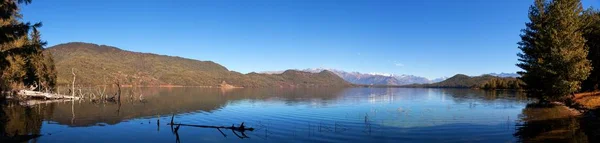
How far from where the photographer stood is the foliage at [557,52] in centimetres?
5478

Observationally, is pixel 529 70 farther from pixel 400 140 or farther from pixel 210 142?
pixel 210 142

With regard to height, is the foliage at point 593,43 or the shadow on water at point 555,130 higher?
the foliage at point 593,43

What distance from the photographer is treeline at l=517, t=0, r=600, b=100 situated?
54.9 meters

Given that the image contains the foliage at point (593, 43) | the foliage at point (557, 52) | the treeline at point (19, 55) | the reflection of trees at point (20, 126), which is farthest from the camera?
the foliage at point (593, 43)

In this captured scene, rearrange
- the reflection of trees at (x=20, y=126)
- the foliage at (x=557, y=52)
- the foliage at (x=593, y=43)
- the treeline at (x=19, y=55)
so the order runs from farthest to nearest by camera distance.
Answer: the foliage at (x=593, y=43), the foliage at (x=557, y=52), the reflection of trees at (x=20, y=126), the treeline at (x=19, y=55)

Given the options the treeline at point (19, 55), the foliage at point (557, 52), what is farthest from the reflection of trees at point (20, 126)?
the foliage at point (557, 52)

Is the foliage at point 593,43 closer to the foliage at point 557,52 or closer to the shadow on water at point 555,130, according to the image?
the foliage at point 557,52

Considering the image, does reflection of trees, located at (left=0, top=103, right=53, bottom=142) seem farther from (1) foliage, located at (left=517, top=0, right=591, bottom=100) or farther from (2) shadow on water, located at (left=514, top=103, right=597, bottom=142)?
(1) foliage, located at (left=517, top=0, right=591, bottom=100)

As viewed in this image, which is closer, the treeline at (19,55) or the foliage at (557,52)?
the treeline at (19,55)

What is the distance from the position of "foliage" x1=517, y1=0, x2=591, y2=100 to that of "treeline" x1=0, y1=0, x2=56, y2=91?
60.5m

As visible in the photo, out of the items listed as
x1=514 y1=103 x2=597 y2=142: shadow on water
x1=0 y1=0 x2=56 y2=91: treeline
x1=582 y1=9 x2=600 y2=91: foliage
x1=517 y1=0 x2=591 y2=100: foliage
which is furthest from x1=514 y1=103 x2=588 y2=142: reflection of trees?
x1=0 y1=0 x2=56 y2=91: treeline

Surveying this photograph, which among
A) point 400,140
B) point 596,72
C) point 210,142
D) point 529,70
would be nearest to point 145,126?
point 210,142

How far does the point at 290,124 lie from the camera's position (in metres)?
48.3

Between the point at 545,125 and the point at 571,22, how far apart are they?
25.7 meters
